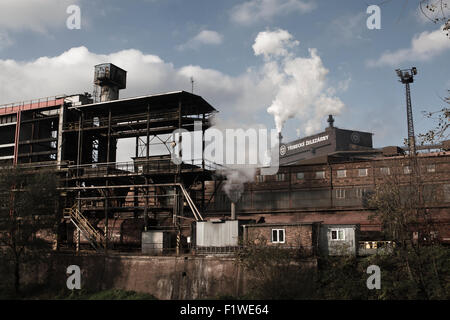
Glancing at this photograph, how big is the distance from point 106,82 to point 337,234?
32030mm

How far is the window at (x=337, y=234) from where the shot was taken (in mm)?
29281

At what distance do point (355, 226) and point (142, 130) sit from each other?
2354cm

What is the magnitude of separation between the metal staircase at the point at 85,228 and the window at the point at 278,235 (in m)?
15.7

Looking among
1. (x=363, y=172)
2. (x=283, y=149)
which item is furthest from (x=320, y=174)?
(x=283, y=149)

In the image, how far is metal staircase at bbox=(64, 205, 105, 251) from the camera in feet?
122

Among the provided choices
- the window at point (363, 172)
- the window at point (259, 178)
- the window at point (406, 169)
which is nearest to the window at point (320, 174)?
the window at point (363, 172)

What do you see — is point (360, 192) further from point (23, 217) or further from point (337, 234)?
point (23, 217)

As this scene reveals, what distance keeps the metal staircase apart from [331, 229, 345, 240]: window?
19522 millimetres

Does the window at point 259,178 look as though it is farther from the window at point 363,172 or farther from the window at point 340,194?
the window at point 363,172

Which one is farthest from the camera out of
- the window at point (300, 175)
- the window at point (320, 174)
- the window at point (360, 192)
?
the window at point (300, 175)

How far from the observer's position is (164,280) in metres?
30.0

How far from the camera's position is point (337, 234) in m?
29.4
